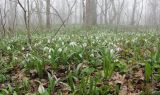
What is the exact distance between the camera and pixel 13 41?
801 cm

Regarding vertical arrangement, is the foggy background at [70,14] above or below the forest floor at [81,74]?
above

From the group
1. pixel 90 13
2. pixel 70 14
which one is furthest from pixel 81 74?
pixel 90 13

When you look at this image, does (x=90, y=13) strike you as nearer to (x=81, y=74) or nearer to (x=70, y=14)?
(x=70, y=14)

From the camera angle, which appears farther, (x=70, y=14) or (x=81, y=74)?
(x=70, y=14)

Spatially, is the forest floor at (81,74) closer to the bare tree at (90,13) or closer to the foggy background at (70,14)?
the foggy background at (70,14)

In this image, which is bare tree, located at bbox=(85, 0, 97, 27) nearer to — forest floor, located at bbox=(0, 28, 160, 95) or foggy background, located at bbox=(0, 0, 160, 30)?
foggy background, located at bbox=(0, 0, 160, 30)

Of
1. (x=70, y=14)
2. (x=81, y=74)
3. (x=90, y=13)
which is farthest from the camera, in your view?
(x=90, y=13)

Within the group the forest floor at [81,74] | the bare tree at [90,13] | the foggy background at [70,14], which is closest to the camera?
the forest floor at [81,74]

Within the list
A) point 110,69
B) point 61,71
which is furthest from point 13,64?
point 110,69

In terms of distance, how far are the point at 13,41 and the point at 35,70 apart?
345 centimetres

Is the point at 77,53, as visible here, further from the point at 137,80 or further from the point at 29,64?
the point at 137,80

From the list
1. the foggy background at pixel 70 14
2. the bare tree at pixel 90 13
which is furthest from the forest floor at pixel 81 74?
the bare tree at pixel 90 13

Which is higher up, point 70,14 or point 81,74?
point 70,14

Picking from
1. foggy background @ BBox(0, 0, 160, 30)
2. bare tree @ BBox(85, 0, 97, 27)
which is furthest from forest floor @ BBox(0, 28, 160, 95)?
bare tree @ BBox(85, 0, 97, 27)
